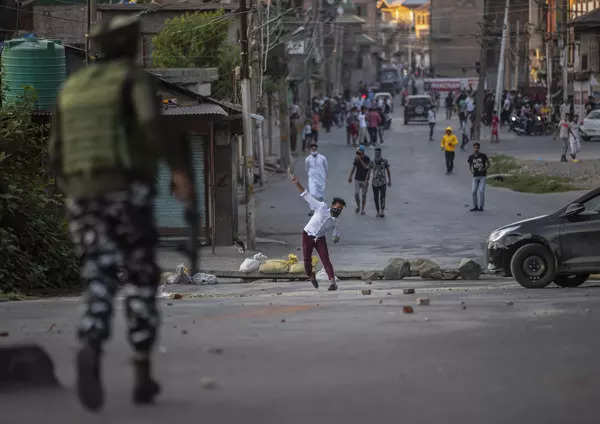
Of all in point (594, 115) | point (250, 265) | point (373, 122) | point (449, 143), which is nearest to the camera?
point (250, 265)

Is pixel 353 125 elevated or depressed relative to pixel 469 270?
elevated

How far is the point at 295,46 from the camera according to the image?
5997 cm

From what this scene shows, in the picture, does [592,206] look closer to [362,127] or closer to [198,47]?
[198,47]

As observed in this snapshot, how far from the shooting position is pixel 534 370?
7.15 m

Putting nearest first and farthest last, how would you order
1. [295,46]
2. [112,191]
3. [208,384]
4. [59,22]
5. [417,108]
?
[112,191] → [208,384] → [59,22] → [295,46] → [417,108]

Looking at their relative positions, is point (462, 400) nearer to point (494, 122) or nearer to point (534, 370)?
point (534, 370)

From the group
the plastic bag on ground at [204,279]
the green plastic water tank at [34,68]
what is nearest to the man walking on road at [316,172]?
the green plastic water tank at [34,68]

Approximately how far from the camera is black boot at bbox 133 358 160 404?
562 cm

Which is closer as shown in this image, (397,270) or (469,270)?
(469,270)

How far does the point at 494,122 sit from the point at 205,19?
26387 mm

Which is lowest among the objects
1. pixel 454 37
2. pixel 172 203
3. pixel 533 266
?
pixel 533 266

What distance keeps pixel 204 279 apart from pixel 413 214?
1215 cm

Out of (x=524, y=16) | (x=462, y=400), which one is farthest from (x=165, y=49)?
(x=524, y=16)

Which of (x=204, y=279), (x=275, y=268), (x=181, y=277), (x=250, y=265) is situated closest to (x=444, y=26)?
(x=250, y=265)
